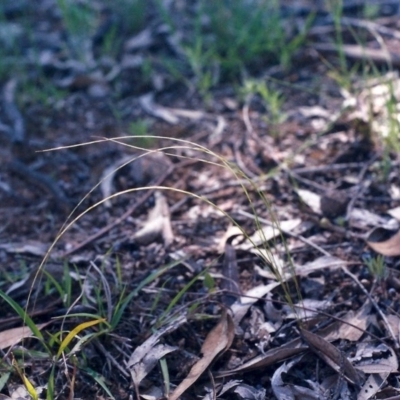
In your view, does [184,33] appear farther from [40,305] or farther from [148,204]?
[40,305]

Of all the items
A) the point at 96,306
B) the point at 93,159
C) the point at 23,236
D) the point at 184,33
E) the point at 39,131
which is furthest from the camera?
the point at 184,33

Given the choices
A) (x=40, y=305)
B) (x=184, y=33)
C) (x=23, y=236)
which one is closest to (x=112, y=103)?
(x=184, y=33)

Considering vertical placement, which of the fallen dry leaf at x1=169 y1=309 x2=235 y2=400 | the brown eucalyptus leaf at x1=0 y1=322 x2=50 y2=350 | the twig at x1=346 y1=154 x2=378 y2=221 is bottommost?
the brown eucalyptus leaf at x1=0 y1=322 x2=50 y2=350

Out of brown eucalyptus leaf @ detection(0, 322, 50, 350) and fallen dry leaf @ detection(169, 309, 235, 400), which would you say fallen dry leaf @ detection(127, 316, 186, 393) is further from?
brown eucalyptus leaf @ detection(0, 322, 50, 350)

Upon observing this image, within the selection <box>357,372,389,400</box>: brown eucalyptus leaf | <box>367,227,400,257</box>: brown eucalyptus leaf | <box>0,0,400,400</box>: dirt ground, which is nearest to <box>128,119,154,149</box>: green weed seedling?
<box>0,0,400,400</box>: dirt ground

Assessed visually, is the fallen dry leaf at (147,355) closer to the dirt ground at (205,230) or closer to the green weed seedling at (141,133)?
the dirt ground at (205,230)

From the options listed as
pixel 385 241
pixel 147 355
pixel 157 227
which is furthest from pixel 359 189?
pixel 147 355

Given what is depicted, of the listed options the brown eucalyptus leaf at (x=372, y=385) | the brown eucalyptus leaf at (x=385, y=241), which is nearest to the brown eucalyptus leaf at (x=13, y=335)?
the brown eucalyptus leaf at (x=372, y=385)
